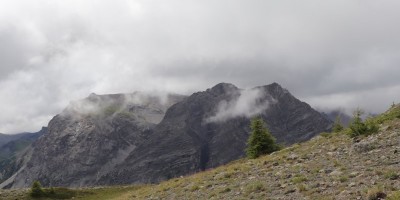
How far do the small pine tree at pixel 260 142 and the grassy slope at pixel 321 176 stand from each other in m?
12.4

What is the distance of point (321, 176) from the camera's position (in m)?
22.3

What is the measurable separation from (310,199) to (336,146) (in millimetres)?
13294

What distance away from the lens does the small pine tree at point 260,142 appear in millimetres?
45406

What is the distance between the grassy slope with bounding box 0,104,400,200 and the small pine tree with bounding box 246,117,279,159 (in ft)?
40.6

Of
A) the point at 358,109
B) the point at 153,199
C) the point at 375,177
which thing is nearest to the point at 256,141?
the point at 358,109

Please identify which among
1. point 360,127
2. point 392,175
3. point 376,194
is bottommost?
point 376,194

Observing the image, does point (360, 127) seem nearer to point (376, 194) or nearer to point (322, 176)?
point (322, 176)

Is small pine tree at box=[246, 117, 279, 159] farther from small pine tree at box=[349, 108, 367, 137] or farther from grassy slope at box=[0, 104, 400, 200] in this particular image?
small pine tree at box=[349, 108, 367, 137]

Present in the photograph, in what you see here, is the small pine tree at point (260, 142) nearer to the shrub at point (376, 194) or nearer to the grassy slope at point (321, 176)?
the grassy slope at point (321, 176)

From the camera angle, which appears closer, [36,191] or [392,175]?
[392,175]

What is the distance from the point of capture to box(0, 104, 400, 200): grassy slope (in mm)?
18594

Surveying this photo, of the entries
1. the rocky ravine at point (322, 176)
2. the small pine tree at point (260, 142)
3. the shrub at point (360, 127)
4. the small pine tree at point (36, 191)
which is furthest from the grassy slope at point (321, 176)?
the small pine tree at point (36, 191)

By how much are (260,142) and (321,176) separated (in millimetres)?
23524

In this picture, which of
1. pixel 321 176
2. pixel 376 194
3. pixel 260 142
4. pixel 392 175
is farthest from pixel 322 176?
pixel 260 142
